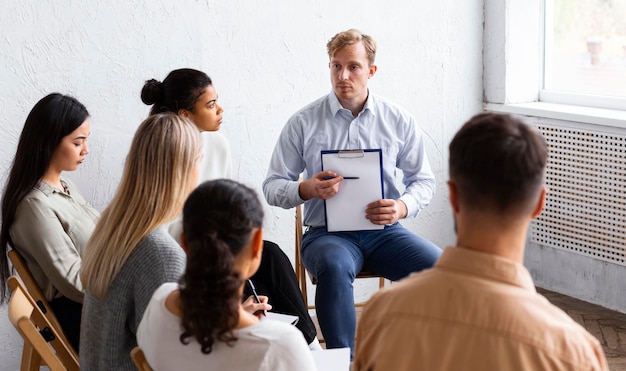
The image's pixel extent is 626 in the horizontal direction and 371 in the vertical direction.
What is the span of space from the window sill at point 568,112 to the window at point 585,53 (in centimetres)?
8

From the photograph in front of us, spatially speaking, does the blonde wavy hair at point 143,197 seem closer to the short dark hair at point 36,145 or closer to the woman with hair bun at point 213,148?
the short dark hair at point 36,145

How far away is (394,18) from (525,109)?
Result: 0.92 metres

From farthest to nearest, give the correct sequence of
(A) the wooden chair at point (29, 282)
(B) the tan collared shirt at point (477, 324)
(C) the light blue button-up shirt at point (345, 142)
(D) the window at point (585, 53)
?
(D) the window at point (585, 53) < (C) the light blue button-up shirt at point (345, 142) < (A) the wooden chair at point (29, 282) < (B) the tan collared shirt at point (477, 324)

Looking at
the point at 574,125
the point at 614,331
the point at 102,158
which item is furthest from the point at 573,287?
the point at 102,158

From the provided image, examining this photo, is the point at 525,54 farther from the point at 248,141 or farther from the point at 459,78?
the point at 248,141

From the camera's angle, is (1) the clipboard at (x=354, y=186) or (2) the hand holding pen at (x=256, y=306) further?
(1) the clipboard at (x=354, y=186)

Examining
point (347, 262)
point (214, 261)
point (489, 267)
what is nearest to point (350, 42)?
point (347, 262)

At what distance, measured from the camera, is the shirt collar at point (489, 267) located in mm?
1364

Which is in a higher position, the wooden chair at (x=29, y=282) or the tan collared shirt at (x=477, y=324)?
the tan collared shirt at (x=477, y=324)

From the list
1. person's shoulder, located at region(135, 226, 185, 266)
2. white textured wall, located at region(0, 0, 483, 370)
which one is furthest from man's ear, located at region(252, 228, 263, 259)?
white textured wall, located at region(0, 0, 483, 370)

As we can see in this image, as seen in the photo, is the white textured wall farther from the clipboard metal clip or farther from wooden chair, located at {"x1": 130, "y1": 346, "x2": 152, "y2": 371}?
wooden chair, located at {"x1": 130, "y1": 346, "x2": 152, "y2": 371}

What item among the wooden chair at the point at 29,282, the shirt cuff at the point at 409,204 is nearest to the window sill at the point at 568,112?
the shirt cuff at the point at 409,204

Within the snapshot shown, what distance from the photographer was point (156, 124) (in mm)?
2236

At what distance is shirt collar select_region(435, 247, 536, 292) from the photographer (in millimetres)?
1364
